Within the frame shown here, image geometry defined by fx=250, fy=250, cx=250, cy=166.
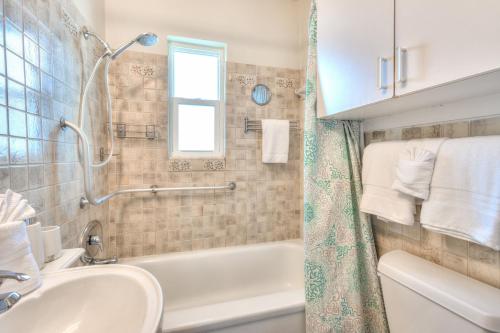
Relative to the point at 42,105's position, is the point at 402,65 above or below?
above

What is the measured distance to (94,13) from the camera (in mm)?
1618

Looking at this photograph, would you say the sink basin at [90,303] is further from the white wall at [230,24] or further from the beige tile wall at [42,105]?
the white wall at [230,24]

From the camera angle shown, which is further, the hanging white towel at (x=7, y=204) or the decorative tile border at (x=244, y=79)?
the decorative tile border at (x=244, y=79)

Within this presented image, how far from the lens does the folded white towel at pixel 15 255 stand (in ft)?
1.99

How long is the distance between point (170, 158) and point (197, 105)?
500mm

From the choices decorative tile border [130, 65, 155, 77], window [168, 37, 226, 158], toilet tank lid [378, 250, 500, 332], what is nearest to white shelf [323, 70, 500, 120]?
toilet tank lid [378, 250, 500, 332]

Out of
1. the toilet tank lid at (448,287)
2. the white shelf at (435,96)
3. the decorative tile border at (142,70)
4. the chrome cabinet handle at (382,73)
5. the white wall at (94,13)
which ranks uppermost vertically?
the white wall at (94,13)

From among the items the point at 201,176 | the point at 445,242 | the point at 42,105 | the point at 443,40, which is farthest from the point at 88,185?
the point at 445,242

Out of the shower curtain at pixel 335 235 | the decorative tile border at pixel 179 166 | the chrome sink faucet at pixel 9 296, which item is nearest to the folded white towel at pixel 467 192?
the shower curtain at pixel 335 235

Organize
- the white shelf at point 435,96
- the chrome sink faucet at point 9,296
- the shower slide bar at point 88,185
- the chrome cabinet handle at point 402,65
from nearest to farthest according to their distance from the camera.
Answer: the chrome sink faucet at point 9,296, the white shelf at point 435,96, the chrome cabinet handle at point 402,65, the shower slide bar at point 88,185

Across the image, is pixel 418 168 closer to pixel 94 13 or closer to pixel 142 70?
pixel 142 70

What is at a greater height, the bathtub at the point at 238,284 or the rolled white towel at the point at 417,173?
the rolled white towel at the point at 417,173

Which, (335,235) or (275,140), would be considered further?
(275,140)

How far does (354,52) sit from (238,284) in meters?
1.83
